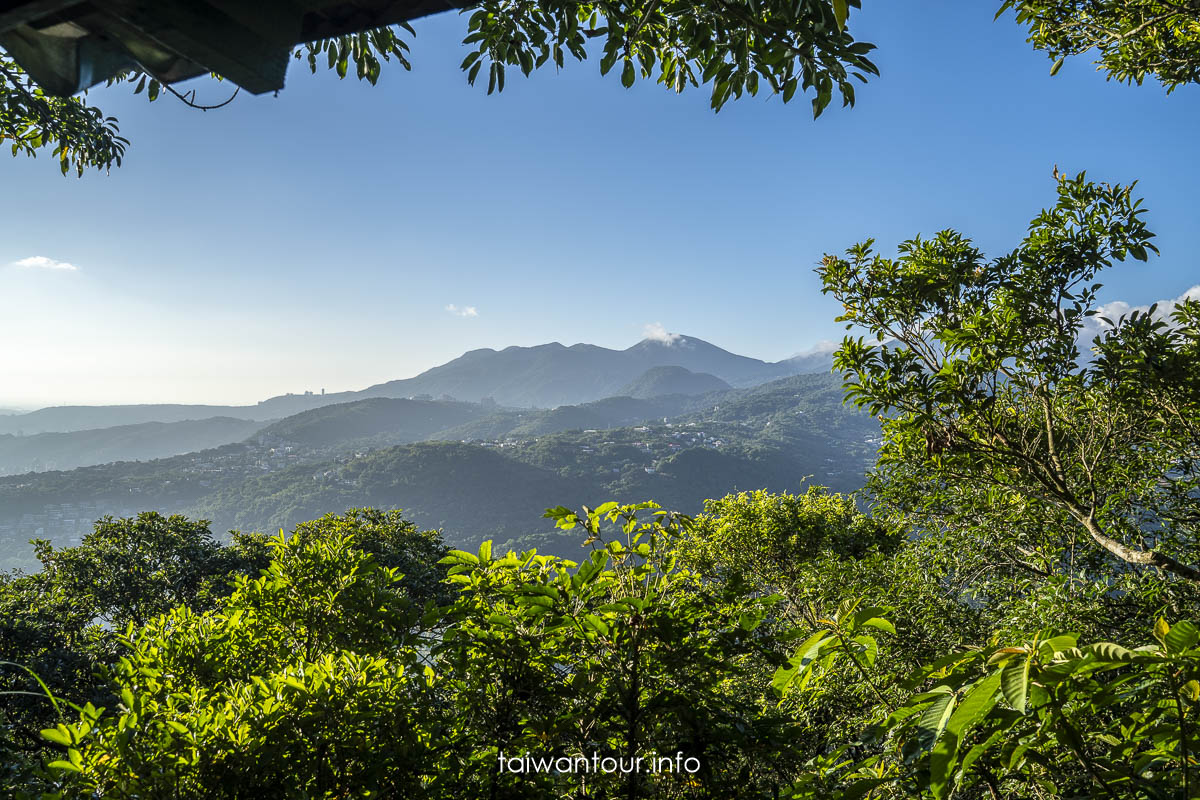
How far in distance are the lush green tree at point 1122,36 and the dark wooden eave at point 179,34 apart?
5265 millimetres

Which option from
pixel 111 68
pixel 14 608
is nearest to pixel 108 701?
pixel 14 608

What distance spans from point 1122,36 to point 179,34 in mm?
6205

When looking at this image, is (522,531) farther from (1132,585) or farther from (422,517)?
(1132,585)

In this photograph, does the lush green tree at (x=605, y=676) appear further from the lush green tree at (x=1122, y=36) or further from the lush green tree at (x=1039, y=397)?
the lush green tree at (x=1122, y=36)

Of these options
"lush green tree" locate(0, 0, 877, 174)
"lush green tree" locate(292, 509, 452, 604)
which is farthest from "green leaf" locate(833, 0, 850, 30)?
"lush green tree" locate(292, 509, 452, 604)

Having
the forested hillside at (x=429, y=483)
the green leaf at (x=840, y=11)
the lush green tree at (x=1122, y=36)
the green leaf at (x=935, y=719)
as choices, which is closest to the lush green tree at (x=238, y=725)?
the green leaf at (x=935, y=719)

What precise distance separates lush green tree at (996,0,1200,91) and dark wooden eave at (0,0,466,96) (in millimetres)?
5265

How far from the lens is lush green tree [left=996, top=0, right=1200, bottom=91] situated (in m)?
4.09

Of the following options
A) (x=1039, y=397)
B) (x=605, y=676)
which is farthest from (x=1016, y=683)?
(x=1039, y=397)

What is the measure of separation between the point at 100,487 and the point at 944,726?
158617mm

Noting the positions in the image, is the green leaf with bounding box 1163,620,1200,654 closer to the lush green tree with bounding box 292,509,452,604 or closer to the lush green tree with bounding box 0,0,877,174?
the lush green tree with bounding box 0,0,877,174

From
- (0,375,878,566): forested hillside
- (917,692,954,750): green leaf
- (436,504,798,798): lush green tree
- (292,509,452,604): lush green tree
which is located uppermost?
(917,692,954,750): green leaf

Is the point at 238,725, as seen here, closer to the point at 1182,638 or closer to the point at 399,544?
the point at 1182,638

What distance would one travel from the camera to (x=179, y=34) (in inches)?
30.7
